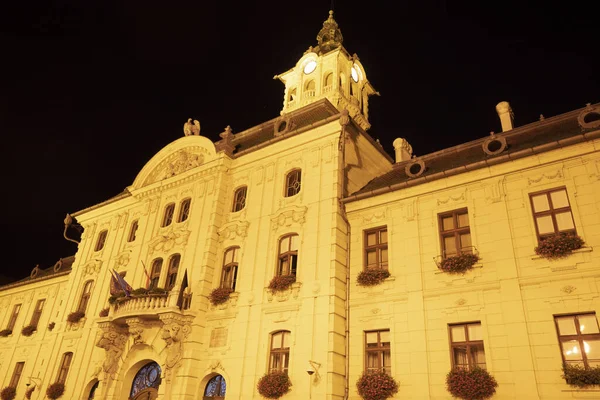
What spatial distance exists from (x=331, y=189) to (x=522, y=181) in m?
7.74

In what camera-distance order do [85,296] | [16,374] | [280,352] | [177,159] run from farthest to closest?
[16,374], [85,296], [177,159], [280,352]

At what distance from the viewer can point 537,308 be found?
14617 millimetres

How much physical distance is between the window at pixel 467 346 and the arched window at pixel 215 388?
968cm

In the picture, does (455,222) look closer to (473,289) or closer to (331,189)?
(473,289)

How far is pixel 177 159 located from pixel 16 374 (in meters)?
18.4

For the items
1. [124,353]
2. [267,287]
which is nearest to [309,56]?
[267,287]

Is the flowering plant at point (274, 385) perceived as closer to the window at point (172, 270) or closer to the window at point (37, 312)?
the window at point (172, 270)

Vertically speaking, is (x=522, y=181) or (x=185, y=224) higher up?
(x=185, y=224)

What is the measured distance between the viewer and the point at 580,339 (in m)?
13.6

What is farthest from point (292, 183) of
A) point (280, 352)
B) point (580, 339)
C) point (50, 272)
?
point (50, 272)

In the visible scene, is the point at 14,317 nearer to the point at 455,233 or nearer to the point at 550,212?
the point at 455,233

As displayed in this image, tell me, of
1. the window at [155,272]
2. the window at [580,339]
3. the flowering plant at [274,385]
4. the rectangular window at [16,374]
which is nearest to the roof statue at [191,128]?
the window at [155,272]

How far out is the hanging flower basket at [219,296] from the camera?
69.9 ft

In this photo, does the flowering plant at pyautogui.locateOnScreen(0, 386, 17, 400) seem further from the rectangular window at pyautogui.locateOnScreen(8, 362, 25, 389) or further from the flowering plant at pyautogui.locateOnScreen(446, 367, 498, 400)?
the flowering plant at pyautogui.locateOnScreen(446, 367, 498, 400)
